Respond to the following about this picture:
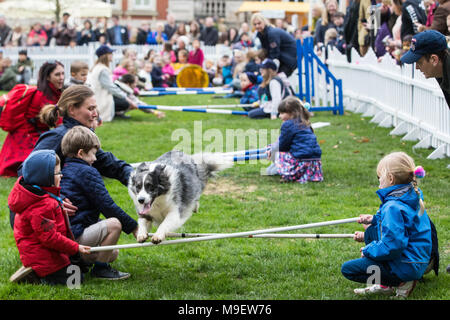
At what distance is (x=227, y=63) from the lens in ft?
72.7

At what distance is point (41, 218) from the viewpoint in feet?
14.8

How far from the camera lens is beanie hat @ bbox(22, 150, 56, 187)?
446cm

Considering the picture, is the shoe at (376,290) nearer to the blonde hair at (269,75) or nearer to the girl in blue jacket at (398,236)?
the girl in blue jacket at (398,236)

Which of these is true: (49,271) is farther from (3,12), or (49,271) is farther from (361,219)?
→ (3,12)

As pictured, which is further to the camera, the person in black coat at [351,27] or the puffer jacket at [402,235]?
the person in black coat at [351,27]

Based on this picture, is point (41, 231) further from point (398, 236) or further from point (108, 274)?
point (398, 236)

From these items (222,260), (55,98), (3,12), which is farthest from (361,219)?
(3,12)

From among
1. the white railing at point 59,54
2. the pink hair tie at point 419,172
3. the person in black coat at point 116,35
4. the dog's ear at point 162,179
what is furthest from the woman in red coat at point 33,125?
the person in black coat at point 116,35

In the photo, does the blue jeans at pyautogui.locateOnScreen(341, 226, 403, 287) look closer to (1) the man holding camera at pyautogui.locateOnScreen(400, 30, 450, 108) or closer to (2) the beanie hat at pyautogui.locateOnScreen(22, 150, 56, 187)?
(1) the man holding camera at pyautogui.locateOnScreen(400, 30, 450, 108)

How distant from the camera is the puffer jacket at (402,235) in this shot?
4.23 m

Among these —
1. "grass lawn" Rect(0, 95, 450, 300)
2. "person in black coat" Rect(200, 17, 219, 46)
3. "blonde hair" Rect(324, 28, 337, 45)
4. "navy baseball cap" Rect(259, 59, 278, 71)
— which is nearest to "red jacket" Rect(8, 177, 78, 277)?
"grass lawn" Rect(0, 95, 450, 300)

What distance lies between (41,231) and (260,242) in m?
2.25

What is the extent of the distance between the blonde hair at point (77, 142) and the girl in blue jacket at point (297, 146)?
378 centimetres

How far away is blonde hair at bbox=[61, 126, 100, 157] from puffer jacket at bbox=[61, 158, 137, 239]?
77mm
